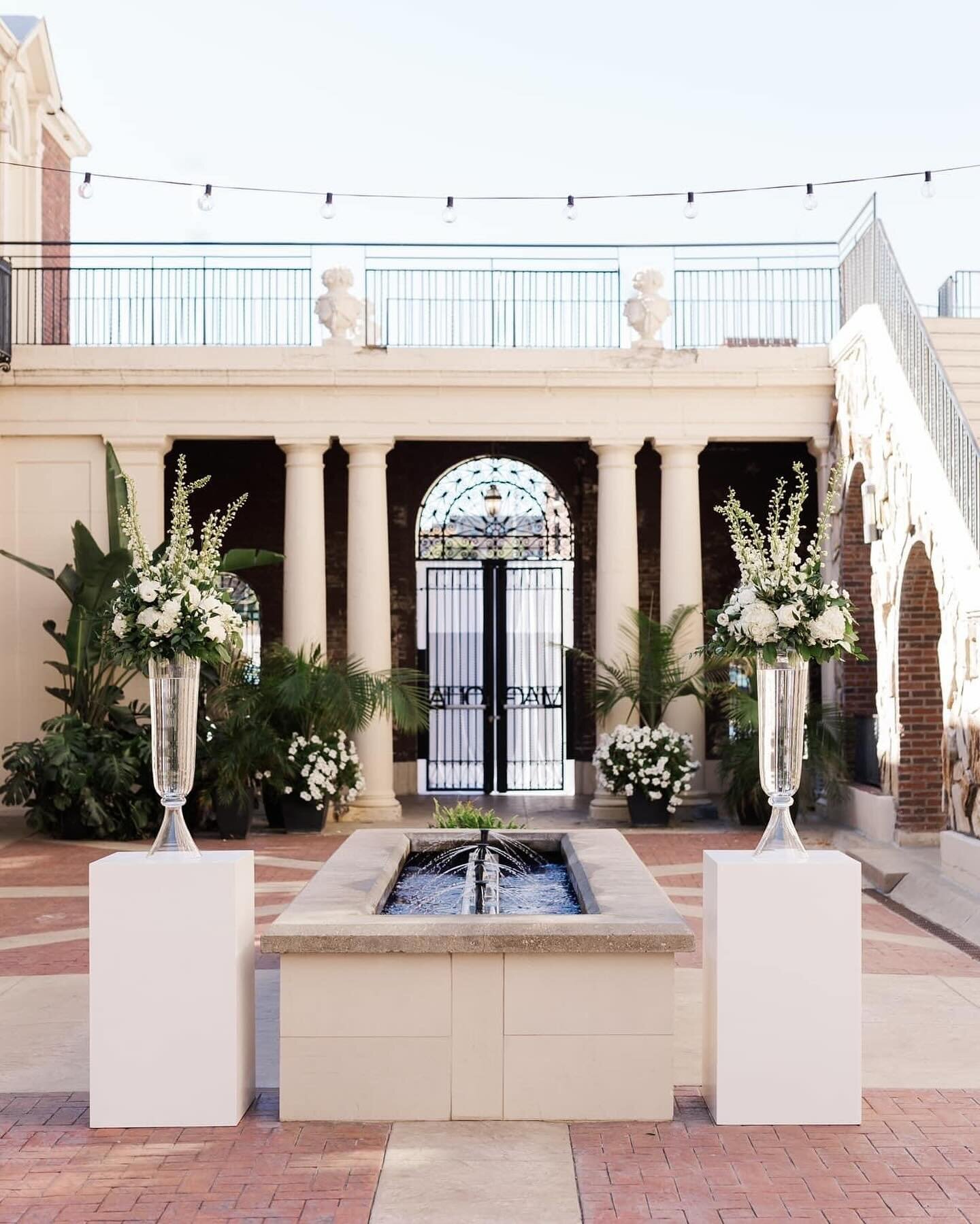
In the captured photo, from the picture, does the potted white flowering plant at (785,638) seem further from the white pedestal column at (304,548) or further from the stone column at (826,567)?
the white pedestal column at (304,548)

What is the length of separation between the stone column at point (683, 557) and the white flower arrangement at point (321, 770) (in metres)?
3.64

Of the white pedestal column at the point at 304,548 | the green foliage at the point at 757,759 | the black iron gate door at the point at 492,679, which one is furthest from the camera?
the black iron gate door at the point at 492,679

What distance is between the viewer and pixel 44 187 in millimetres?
19859

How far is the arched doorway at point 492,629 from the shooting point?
20156 mm

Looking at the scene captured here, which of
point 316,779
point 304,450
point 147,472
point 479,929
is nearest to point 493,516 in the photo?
point 304,450

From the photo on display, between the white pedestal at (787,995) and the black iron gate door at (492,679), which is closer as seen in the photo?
the white pedestal at (787,995)

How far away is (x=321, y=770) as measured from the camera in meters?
16.0

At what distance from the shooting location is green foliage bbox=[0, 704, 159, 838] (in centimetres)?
1509

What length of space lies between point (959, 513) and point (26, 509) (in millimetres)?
10260

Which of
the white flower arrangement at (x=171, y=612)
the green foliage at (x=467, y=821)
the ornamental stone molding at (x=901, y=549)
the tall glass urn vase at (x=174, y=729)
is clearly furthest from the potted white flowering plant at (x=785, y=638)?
the ornamental stone molding at (x=901, y=549)

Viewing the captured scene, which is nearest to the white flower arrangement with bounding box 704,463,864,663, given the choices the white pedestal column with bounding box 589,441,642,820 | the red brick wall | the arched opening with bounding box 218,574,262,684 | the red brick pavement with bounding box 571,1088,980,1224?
the red brick pavement with bounding box 571,1088,980,1224

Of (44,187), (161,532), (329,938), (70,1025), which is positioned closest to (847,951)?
(329,938)

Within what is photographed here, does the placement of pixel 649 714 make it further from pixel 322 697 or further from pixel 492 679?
pixel 492 679

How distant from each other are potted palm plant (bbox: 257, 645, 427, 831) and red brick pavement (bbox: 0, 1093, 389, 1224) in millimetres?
9541
